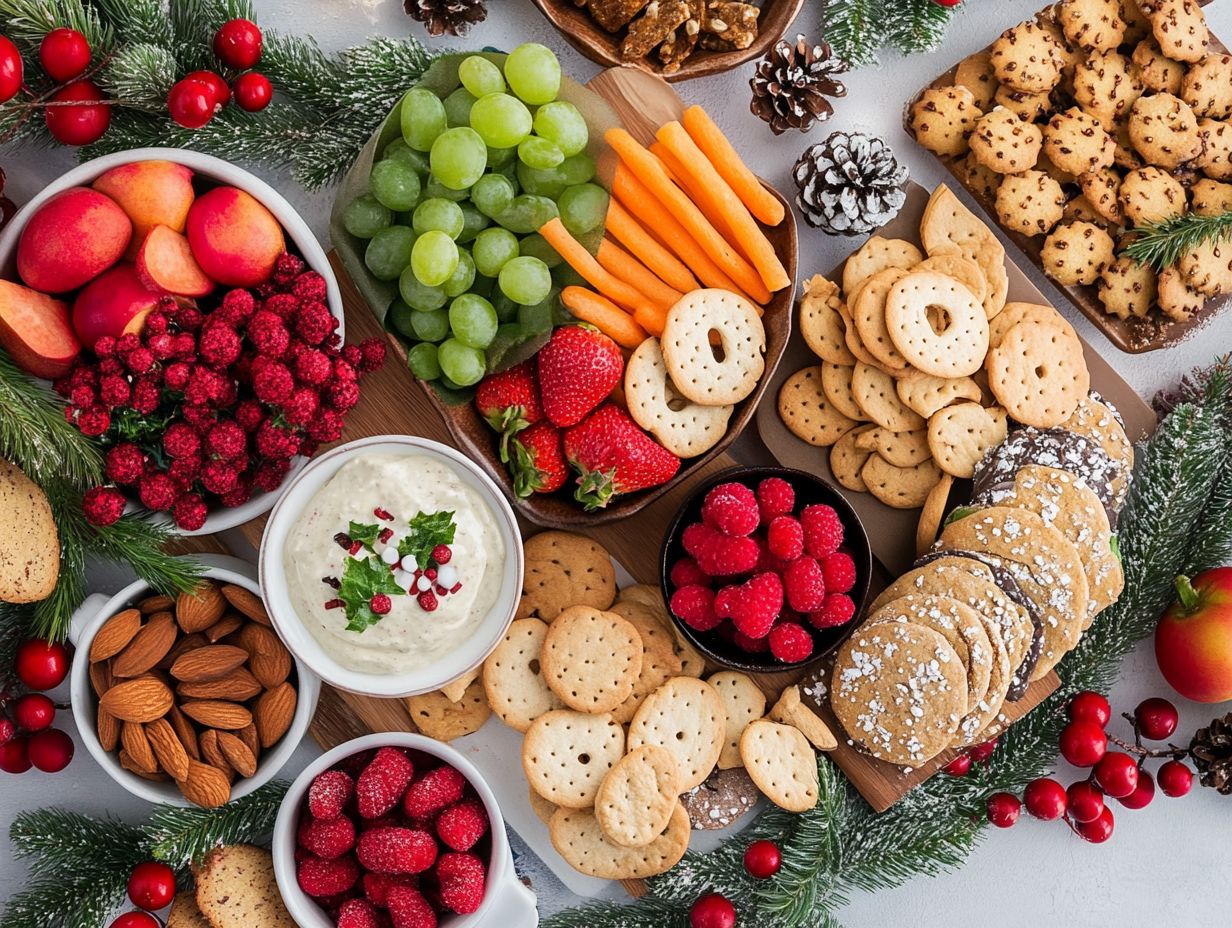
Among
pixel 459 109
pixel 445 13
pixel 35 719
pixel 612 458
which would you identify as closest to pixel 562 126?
pixel 459 109

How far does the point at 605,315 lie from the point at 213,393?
0.62 meters

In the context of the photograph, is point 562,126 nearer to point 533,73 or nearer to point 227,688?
point 533,73

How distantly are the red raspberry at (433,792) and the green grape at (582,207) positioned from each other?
2.87 ft

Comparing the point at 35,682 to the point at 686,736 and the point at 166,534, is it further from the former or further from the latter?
the point at 686,736

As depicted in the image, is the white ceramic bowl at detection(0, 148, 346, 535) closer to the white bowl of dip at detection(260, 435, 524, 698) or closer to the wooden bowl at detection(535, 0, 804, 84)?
the white bowl of dip at detection(260, 435, 524, 698)

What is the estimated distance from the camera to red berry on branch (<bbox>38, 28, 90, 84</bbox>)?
1.52 m

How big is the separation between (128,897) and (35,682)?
16.1 inches

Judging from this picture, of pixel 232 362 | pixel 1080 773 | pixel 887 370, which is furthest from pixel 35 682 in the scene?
pixel 1080 773

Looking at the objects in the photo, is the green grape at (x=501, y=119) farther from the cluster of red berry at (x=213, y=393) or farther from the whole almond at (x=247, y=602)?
the whole almond at (x=247, y=602)

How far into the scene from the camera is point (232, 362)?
1.46m

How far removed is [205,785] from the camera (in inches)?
63.5

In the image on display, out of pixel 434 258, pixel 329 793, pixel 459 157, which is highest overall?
pixel 459 157

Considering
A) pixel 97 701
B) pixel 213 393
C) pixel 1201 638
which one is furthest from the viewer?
pixel 1201 638

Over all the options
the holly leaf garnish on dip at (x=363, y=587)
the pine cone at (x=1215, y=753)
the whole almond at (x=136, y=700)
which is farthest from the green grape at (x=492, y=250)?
the pine cone at (x=1215, y=753)
